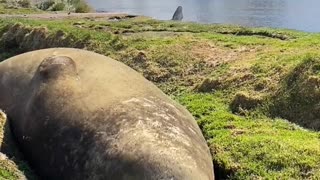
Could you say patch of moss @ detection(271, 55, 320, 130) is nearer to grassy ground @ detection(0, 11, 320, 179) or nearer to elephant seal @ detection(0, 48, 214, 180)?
grassy ground @ detection(0, 11, 320, 179)

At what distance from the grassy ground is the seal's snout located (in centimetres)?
232

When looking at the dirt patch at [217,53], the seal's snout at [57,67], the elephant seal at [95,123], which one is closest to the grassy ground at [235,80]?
the dirt patch at [217,53]

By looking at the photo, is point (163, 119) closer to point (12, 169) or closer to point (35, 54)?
point (12, 169)

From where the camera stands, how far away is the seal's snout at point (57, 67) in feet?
28.9

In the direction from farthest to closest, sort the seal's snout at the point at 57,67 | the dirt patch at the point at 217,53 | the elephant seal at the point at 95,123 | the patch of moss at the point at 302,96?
the dirt patch at the point at 217,53, the patch of moss at the point at 302,96, the seal's snout at the point at 57,67, the elephant seal at the point at 95,123

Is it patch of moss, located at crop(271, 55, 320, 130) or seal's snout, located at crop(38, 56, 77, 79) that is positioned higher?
seal's snout, located at crop(38, 56, 77, 79)

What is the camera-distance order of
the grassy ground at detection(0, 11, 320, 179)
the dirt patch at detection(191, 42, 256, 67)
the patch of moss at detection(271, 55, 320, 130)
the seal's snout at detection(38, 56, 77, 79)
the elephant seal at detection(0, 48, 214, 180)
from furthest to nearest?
the dirt patch at detection(191, 42, 256, 67)
the patch of moss at detection(271, 55, 320, 130)
the seal's snout at detection(38, 56, 77, 79)
the grassy ground at detection(0, 11, 320, 179)
the elephant seal at detection(0, 48, 214, 180)

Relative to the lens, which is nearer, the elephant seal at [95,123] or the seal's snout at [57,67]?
the elephant seal at [95,123]

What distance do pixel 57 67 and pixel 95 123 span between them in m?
1.59

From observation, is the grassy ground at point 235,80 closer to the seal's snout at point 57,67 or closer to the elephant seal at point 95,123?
the elephant seal at point 95,123

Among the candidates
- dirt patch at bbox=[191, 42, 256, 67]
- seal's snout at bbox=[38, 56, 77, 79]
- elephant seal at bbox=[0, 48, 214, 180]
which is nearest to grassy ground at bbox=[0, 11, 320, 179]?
dirt patch at bbox=[191, 42, 256, 67]

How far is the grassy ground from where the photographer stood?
331 inches

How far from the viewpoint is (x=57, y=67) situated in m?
8.89

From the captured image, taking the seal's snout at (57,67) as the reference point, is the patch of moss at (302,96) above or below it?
below
